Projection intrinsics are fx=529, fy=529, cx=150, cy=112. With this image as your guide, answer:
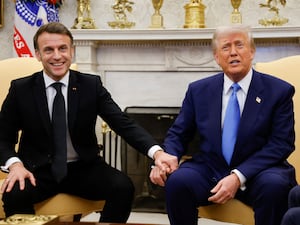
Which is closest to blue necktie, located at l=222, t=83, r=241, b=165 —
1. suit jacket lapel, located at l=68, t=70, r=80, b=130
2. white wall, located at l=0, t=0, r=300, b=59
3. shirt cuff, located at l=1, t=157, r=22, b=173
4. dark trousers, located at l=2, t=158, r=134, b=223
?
dark trousers, located at l=2, t=158, r=134, b=223

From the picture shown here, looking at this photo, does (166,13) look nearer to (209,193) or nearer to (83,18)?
(83,18)

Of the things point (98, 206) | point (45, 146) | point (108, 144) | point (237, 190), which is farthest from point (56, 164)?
point (108, 144)

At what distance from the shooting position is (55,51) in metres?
2.42

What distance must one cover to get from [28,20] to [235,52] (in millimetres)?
2147

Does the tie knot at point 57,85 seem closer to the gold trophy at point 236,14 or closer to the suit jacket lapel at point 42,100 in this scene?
the suit jacket lapel at point 42,100

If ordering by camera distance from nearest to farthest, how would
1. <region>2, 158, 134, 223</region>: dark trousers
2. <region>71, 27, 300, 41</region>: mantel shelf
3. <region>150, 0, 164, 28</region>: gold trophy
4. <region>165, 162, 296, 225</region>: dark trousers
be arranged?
<region>165, 162, 296, 225</region>: dark trousers
<region>2, 158, 134, 223</region>: dark trousers
<region>71, 27, 300, 41</region>: mantel shelf
<region>150, 0, 164, 28</region>: gold trophy

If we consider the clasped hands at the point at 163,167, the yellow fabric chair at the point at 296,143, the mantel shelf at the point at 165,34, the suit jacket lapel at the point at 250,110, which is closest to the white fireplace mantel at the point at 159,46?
the mantel shelf at the point at 165,34

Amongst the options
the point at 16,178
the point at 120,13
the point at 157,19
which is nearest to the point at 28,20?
the point at 120,13

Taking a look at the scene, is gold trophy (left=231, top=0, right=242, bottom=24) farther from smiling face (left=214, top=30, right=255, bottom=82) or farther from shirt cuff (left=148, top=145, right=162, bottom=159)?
shirt cuff (left=148, top=145, right=162, bottom=159)

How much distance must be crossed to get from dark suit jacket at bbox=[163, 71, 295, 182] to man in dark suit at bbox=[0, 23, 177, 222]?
7.3 inches

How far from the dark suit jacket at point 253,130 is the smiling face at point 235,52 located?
0.29 ft

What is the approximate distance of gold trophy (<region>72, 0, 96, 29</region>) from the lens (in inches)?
159

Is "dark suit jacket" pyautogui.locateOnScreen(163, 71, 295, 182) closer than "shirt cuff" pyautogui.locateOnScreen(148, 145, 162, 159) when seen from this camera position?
Yes

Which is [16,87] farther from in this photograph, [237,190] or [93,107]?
[237,190]
